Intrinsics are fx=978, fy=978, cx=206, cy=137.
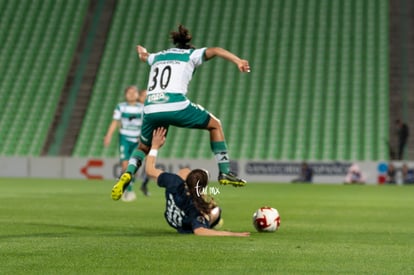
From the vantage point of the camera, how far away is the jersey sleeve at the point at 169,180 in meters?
10.6

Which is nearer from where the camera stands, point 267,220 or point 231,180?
point 267,220

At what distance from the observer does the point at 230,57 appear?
1091 cm

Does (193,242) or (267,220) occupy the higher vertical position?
(267,220)

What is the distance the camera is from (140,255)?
8469mm

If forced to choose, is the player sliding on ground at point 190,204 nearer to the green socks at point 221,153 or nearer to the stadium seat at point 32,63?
the green socks at point 221,153

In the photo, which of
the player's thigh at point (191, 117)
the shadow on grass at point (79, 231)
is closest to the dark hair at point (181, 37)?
the player's thigh at point (191, 117)

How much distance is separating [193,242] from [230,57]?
230 centimetres

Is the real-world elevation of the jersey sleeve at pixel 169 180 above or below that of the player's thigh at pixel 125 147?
below

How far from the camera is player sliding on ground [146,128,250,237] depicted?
10.4 m

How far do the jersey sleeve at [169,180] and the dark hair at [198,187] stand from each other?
22 centimetres

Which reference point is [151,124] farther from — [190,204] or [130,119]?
[130,119]

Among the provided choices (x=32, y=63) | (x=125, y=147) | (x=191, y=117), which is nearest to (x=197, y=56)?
(x=191, y=117)

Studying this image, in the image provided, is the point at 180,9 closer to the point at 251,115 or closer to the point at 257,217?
the point at 251,115

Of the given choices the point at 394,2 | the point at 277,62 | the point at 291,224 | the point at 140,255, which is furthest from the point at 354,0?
the point at 140,255
